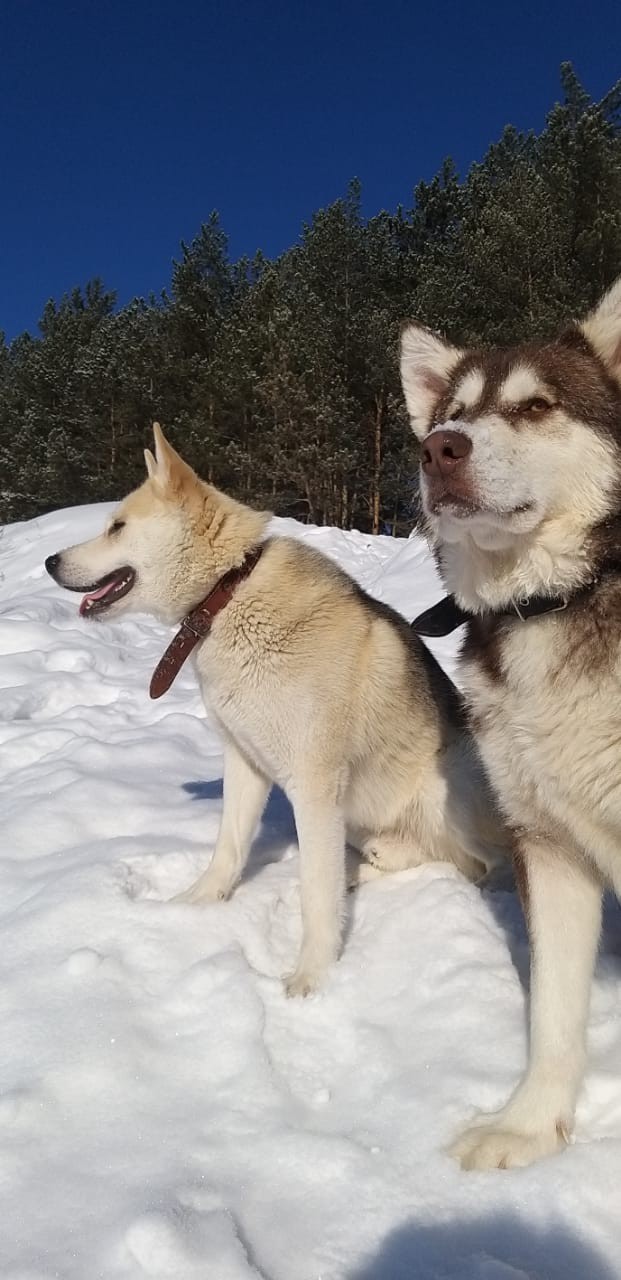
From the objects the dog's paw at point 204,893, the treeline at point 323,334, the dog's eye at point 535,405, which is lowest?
the dog's paw at point 204,893

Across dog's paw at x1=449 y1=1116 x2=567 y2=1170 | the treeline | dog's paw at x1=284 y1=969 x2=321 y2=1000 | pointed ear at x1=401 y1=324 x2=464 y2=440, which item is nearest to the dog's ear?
pointed ear at x1=401 y1=324 x2=464 y2=440

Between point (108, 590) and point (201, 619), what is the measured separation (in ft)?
1.96

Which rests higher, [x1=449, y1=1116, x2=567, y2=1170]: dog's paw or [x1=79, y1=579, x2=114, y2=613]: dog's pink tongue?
[x1=79, y1=579, x2=114, y2=613]: dog's pink tongue

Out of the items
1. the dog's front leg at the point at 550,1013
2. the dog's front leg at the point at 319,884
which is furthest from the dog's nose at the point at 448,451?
the dog's front leg at the point at 319,884

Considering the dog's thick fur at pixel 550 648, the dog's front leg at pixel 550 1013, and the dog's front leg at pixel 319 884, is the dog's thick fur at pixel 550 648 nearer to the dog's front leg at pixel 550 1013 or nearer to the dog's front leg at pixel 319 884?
the dog's front leg at pixel 550 1013

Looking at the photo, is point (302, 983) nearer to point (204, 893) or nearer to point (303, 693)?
point (204, 893)

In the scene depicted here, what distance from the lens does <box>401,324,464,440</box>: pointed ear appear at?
2613 millimetres

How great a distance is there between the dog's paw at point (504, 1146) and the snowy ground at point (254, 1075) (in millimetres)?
35

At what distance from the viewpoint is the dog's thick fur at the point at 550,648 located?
188 centimetres

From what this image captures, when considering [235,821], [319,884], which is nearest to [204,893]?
[235,821]

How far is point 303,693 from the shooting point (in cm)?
286

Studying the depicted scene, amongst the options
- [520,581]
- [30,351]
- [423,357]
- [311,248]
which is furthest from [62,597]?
[30,351]

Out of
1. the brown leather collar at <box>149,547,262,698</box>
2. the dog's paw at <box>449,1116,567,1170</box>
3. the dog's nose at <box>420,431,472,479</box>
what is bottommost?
the dog's paw at <box>449,1116,567,1170</box>

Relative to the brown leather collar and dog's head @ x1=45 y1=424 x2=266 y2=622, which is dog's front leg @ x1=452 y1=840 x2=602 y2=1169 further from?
dog's head @ x1=45 y1=424 x2=266 y2=622
